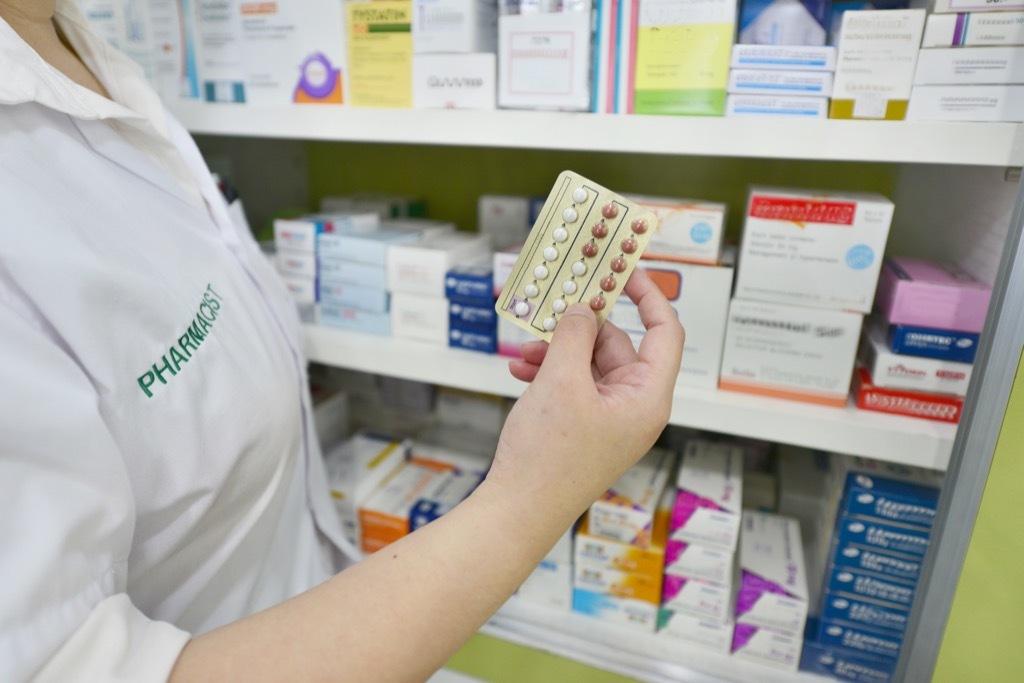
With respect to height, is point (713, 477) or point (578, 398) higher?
point (578, 398)

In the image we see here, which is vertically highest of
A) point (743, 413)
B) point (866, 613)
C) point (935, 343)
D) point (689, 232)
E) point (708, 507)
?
point (689, 232)

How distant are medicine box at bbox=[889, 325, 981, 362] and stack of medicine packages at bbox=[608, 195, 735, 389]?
20 cm

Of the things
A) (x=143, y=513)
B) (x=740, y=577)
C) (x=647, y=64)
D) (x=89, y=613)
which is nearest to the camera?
(x=89, y=613)

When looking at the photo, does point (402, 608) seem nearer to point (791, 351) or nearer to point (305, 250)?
point (791, 351)

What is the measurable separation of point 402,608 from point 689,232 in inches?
22.1

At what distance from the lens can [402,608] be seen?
1.36 ft

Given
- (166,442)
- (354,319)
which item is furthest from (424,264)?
(166,442)

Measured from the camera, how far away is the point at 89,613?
0.40 metres

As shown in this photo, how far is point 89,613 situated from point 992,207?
3.21 feet

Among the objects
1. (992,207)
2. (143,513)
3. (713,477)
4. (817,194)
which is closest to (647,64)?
(817,194)

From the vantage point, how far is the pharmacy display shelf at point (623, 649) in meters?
0.88

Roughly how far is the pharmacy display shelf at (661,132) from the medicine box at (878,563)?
1.53ft

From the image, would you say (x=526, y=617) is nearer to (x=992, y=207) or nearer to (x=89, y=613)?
(x=89, y=613)

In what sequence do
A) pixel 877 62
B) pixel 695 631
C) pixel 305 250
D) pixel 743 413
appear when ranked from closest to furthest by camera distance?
pixel 877 62 < pixel 743 413 < pixel 695 631 < pixel 305 250
